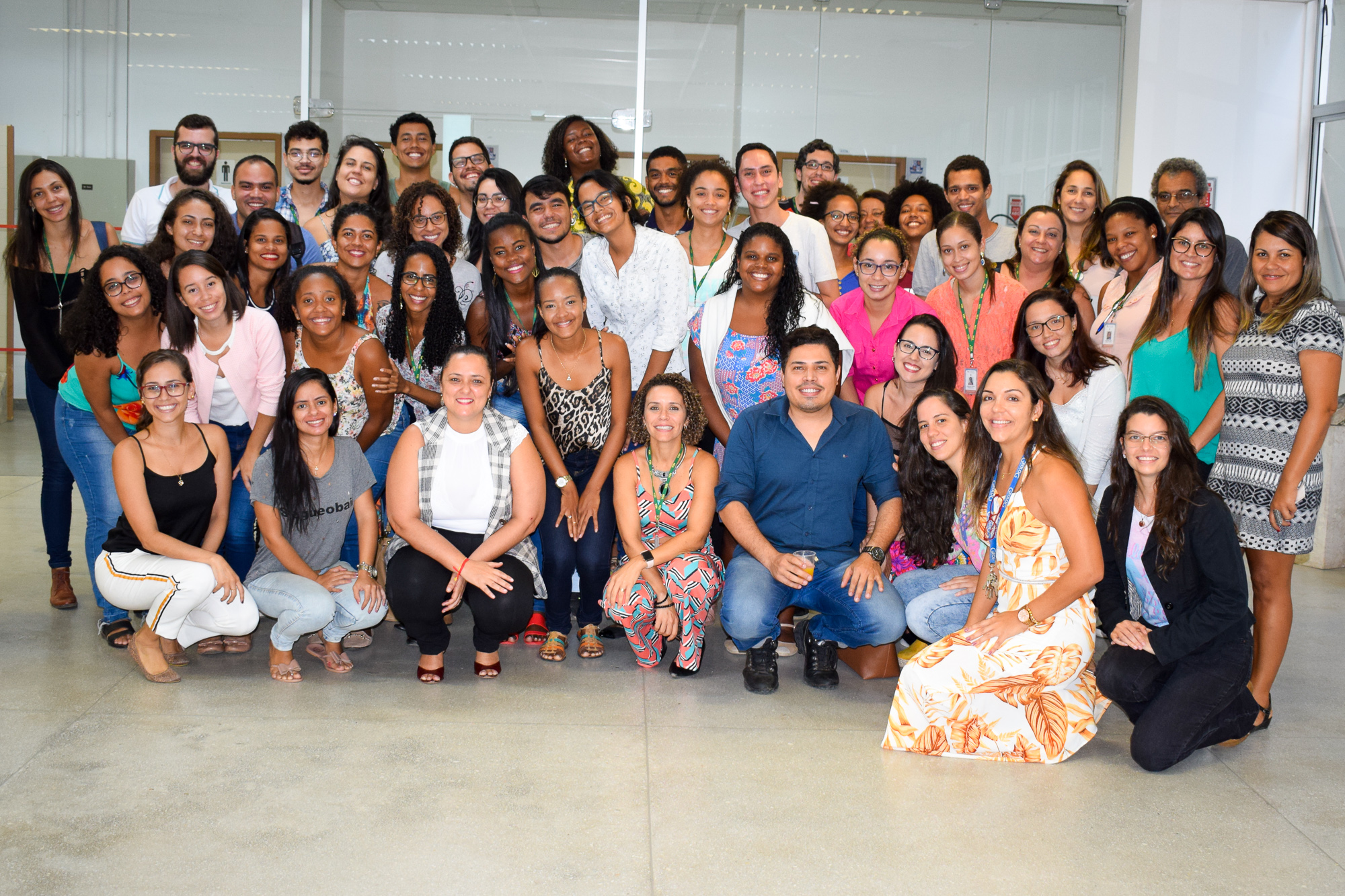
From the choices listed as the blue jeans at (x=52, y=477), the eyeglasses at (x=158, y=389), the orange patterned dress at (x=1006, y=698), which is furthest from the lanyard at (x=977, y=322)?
the blue jeans at (x=52, y=477)

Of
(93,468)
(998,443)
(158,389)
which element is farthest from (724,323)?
(93,468)

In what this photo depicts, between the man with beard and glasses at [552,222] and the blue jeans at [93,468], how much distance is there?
1.85m

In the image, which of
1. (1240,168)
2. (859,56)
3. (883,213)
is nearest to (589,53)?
(859,56)

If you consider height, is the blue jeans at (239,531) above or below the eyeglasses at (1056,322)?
below

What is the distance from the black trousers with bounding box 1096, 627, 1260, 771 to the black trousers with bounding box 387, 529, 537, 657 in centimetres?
193

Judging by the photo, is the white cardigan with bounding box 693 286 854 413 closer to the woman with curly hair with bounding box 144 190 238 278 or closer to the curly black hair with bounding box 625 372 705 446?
the curly black hair with bounding box 625 372 705 446

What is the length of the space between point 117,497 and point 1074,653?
3416 mm

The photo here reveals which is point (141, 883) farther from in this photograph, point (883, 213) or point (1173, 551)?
point (883, 213)

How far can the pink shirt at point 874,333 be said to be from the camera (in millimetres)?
4520

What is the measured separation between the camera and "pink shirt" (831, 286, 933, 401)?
452cm

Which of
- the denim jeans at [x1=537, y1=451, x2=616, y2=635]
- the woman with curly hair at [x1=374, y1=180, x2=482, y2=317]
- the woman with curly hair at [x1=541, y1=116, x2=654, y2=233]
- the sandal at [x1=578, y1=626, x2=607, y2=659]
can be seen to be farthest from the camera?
the woman with curly hair at [x1=541, y1=116, x2=654, y2=233]

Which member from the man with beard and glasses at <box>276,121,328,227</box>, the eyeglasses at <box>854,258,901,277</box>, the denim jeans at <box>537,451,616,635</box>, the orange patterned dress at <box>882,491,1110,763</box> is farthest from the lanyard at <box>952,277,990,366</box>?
the man with beard and glasses at <box>276,121,328,227</box>

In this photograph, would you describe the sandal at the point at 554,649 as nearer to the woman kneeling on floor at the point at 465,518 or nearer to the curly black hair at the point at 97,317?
the woman kneeling on floor at the point at 465,518

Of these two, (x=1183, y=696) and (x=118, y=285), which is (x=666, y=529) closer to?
(x=1183, y=696)
